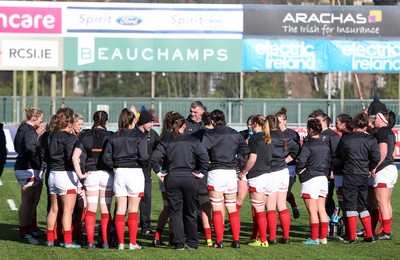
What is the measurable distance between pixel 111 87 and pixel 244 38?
34051 millimetres

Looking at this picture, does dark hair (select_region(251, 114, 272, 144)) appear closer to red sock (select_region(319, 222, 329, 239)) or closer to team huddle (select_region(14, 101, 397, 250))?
team huddle (select_region(14, 101, 397, 250))

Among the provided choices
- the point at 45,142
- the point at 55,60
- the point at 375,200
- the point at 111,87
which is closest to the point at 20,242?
the point at 45,142

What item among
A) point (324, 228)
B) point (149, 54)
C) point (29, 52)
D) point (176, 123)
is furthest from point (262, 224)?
point (29, 52)

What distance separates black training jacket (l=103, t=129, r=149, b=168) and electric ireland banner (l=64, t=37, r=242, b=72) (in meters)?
19.7

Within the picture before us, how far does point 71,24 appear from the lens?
110 ft

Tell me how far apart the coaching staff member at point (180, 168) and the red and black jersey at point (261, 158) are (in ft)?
2.68

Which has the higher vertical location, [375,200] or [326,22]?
[326,22]

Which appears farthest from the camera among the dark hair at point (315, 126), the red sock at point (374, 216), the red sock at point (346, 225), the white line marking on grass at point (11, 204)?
the white line marking on grass at point (11, 204)

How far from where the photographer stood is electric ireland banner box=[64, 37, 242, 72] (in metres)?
33.8

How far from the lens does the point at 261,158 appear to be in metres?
14.9

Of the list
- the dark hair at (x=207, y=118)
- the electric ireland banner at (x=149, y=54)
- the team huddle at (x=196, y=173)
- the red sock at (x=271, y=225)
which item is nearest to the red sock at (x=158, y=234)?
the team huddle at (x=196, y=173)

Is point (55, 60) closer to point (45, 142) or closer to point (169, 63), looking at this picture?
point (169, 63)

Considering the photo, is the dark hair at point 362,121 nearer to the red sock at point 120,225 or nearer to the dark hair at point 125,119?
the dark hair at point 125,119

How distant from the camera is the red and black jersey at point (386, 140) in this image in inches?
620
